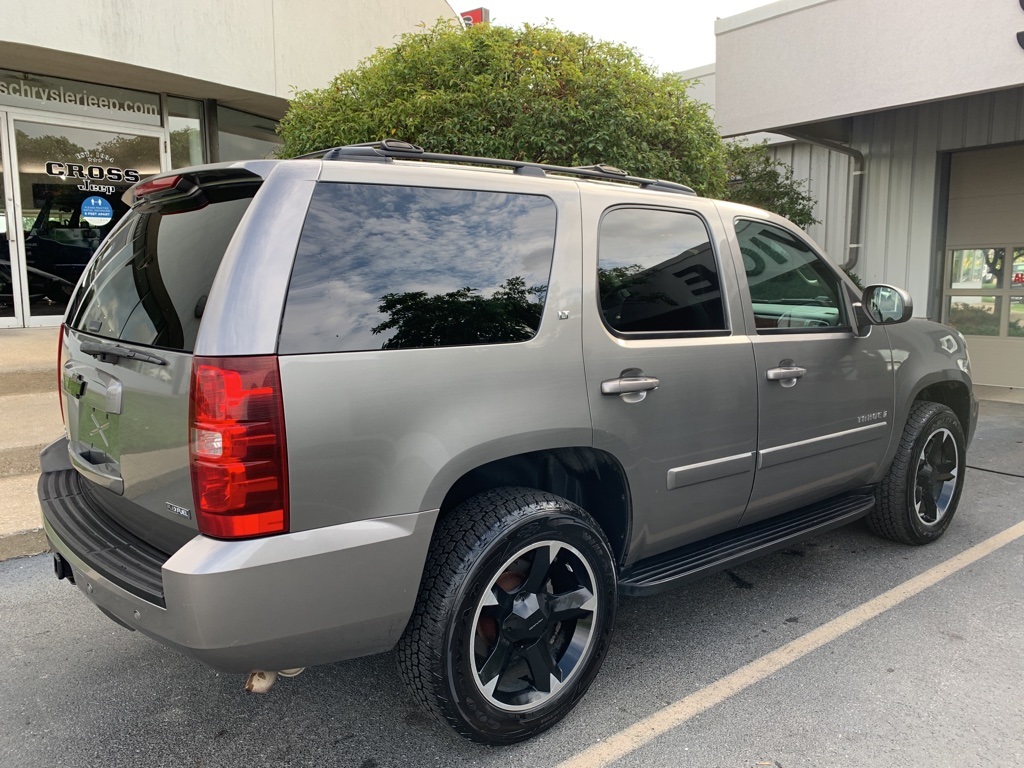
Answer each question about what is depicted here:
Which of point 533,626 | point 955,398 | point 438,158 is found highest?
point 438,158

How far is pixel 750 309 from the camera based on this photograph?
3328 mm

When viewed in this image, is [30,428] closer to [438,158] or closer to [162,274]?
[162,274]

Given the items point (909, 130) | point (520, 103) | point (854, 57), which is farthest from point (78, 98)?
point (909, 130)

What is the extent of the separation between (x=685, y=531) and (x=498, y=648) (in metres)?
0.99

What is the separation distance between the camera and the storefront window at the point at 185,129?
10766 mm

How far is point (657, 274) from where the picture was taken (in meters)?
3.04

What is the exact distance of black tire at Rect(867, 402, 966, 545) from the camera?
4.12 m

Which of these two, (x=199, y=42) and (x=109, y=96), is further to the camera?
(x=109, y=96)

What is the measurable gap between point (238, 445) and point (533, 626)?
1149mm

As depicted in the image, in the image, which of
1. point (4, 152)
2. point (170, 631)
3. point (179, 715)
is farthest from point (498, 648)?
point (4, 152)

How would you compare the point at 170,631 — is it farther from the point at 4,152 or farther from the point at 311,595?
the point at 4,152

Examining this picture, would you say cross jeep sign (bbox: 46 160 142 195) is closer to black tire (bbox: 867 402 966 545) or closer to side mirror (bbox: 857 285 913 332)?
side mirror (bbox: 857 285 913 332)

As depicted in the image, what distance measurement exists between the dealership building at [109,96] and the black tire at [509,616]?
8520mm

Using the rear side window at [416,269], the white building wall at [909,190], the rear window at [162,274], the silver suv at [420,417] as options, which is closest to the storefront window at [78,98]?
the silver suv at [420,417]
